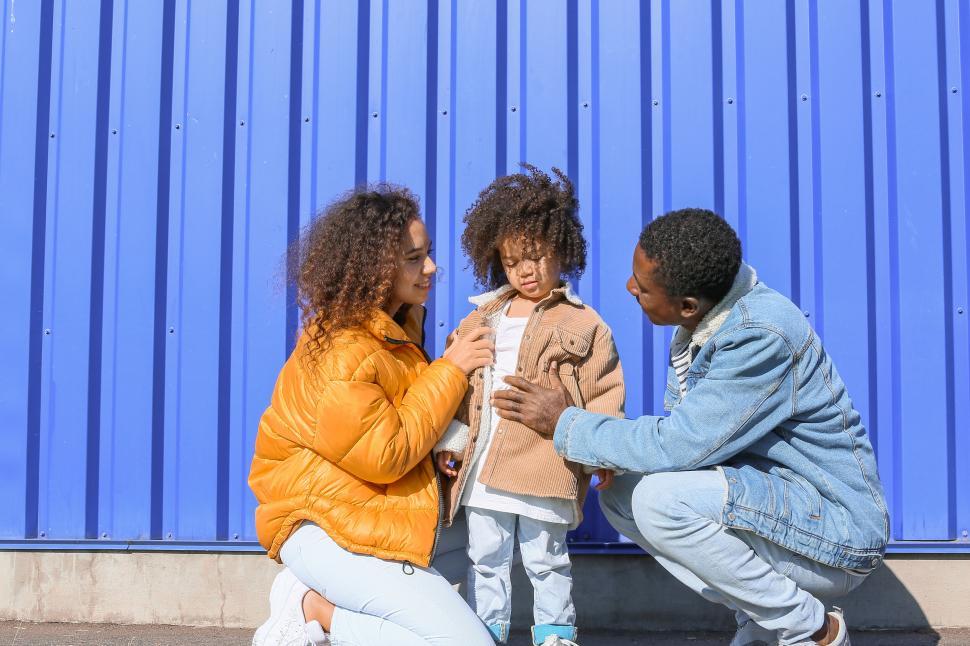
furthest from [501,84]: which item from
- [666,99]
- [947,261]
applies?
[947,261]

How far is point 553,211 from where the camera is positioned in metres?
3.03

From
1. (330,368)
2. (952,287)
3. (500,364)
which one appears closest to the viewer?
(330,368)

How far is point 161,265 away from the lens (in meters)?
3.72

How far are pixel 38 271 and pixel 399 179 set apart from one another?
1.61 metres

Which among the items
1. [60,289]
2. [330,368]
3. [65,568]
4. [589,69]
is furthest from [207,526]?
[589,69]

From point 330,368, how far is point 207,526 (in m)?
1.44

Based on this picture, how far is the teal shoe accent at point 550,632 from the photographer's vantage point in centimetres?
277

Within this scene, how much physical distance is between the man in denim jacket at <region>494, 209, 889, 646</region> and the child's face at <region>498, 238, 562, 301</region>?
375 millimetres

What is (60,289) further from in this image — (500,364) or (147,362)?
(500,364)

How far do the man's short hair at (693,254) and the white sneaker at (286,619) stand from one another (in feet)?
4.93

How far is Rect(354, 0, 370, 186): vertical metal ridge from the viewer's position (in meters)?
3.71

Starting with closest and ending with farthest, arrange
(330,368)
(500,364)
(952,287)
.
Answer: (330,368) < (500,364) < (952,287)

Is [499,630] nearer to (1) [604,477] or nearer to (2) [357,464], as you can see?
(1) [604,477]

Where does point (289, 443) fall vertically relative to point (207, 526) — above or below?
above
